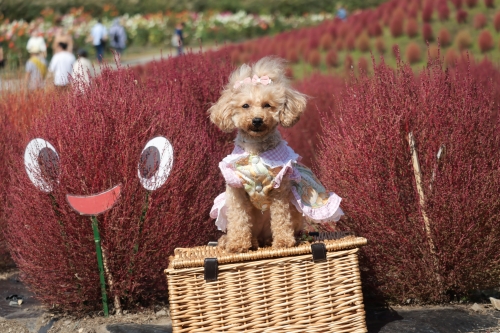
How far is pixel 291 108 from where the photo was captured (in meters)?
3.94

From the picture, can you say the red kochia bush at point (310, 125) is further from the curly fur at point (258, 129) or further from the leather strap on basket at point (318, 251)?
the leather strap on basket at point (318, 251)

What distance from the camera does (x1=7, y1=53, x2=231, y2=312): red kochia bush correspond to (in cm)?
435

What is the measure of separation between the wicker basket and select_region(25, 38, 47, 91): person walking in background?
378 centimetres

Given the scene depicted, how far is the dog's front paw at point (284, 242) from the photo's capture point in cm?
394

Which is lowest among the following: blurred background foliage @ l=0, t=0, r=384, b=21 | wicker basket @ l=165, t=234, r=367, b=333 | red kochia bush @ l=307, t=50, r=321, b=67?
wicker basket @ l=165, t=234, r=367, b=333

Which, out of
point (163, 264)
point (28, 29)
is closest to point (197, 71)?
point (163, 264)

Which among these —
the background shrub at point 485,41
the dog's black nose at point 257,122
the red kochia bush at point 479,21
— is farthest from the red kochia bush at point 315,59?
the dog's black nose at point 257,122

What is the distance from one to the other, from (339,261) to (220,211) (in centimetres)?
75

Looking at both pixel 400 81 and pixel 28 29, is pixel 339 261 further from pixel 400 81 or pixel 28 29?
pixel 28 29

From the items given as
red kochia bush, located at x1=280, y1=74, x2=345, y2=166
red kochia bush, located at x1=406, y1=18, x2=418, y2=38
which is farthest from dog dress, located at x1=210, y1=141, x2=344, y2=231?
red kochia bush, located at x1=406, y1=18, x2=418, y2=38

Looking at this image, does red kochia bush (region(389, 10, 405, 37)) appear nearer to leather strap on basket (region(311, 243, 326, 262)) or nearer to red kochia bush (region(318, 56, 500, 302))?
red kochia bush (region(318, 56, 500, 302))

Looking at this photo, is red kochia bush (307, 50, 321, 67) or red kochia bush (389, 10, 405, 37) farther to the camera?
red kochia bush (389, 10, 405, 37)

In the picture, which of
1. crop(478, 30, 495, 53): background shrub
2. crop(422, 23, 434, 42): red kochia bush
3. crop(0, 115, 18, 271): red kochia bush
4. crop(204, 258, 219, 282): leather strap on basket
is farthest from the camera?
crop(422, 23, 434, 42): red kochia bush

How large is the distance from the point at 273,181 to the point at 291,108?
416 mm
